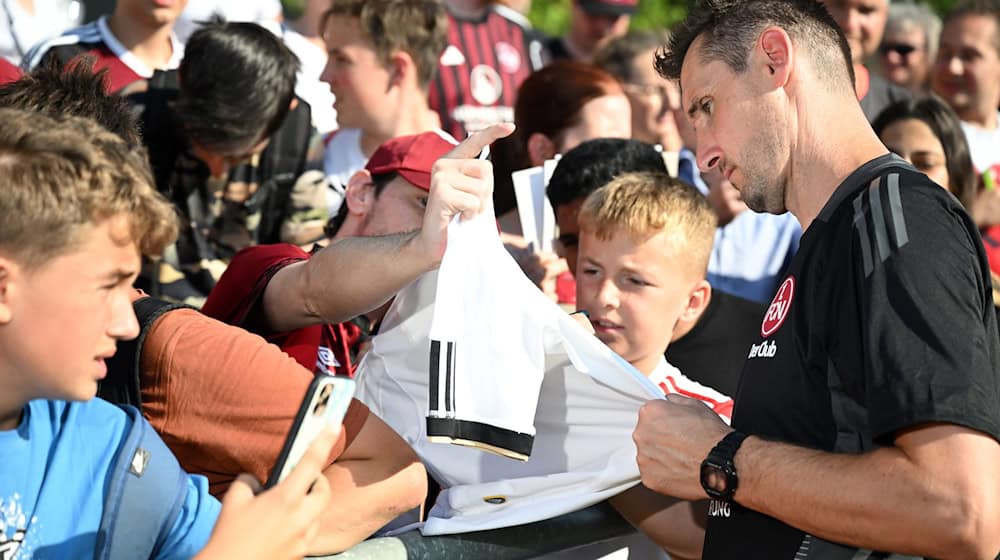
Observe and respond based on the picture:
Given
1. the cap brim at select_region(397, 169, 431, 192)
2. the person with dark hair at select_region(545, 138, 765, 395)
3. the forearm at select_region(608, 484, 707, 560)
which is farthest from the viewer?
the person with dark hair at select_region(545, 138, 765, 395)

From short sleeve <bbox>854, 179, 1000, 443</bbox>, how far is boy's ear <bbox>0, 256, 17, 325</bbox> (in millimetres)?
1417

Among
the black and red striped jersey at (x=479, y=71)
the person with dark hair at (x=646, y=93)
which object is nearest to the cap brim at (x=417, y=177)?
the black and red striped jersey at (x=479, y=71)

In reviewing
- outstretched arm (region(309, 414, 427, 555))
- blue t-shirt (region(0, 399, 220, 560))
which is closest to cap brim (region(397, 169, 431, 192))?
outstretched arm (region(309, 414, 427, 555))

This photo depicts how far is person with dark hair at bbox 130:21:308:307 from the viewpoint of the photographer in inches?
178

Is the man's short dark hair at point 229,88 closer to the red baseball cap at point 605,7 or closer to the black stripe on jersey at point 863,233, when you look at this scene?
the black stripe on jersey at point 863,233

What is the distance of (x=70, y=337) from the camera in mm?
1938

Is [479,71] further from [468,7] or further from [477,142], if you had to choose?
[477,142]

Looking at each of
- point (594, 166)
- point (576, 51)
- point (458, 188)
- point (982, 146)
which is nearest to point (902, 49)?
point (982, 146)

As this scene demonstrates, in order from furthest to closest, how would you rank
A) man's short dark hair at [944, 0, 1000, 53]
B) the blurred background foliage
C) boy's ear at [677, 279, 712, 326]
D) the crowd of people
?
the blurred background foliage < man's short dark hair at [944, 0, 1000, 53] < boy's ear at [677, 279, 712, 326] < the crowd of people

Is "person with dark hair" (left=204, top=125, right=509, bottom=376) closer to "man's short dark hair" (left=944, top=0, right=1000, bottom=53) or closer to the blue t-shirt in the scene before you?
the blue t-shirt

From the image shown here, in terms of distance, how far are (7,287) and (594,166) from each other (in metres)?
2.66

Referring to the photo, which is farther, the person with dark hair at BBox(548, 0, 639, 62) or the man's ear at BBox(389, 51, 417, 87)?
the person with dark hair at BBox(548, 0, 639, 62)

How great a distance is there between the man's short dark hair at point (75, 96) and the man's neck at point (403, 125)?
2859mm

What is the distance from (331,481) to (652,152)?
233 cm
